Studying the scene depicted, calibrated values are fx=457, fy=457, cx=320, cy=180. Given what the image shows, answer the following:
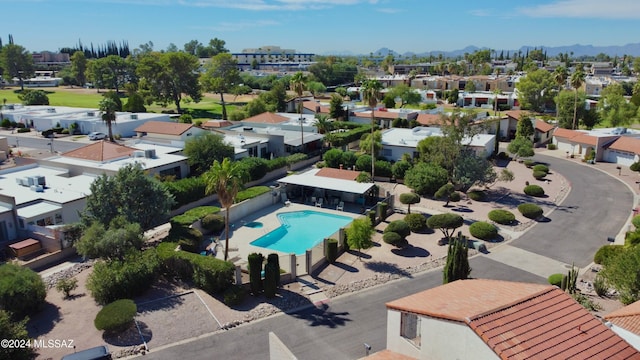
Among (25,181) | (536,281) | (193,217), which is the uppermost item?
(25,181)

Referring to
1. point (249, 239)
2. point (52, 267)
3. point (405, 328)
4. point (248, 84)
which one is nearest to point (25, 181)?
point (52, 267)

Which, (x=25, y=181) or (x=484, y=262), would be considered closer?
(x=484, y=262)

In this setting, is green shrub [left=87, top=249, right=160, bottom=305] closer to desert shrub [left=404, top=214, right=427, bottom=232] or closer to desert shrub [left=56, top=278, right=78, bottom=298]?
desert shrub [left=56, top=278, right=78, bottom=298]

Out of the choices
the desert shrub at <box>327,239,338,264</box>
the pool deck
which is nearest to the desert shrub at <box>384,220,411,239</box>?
the desert shrub at <box>327,239,338,264</box>

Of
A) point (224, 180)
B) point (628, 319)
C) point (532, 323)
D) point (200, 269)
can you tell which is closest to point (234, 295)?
point (200, 269)

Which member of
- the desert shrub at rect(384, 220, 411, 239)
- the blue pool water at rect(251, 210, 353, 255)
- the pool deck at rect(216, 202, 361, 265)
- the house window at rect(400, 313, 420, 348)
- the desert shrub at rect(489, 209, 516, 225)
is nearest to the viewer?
the house window at rect(400, 313, 420, 348)

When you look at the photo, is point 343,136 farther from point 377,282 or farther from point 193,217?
point 377,282
